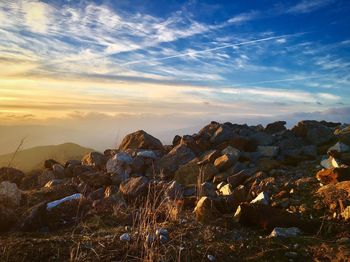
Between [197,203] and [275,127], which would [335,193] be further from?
[275,127]

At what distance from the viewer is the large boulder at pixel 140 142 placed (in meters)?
16.2

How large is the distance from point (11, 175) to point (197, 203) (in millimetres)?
8204

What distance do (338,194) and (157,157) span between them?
7771mm

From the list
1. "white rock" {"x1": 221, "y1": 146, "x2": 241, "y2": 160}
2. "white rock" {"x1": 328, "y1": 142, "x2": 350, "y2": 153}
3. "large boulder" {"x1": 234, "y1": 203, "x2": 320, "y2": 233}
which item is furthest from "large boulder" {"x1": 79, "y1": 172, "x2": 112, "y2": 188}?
"white rock" {"x1": 328, "y1": 142, "x2": 350, "y2": 153}

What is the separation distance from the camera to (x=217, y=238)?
6559 millimetres

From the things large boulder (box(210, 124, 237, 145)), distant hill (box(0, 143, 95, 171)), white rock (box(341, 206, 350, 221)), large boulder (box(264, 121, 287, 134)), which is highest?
large boulder (box(264, 121, 287, 134))

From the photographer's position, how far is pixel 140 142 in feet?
53.4

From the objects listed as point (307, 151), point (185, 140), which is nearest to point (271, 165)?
point (307, 151)

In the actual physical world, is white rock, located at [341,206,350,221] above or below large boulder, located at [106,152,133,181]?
above

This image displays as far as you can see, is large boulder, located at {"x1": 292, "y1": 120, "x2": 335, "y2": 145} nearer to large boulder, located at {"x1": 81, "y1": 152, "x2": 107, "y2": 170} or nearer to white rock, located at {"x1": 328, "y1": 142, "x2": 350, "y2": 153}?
white rock, located at {"x1": 328, "y1": 142, "x2": 350, "y2": 153}

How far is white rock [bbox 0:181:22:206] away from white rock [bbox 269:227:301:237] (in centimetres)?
658

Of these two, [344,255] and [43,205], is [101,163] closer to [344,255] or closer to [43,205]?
[43,205]

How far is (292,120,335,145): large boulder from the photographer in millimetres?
15383

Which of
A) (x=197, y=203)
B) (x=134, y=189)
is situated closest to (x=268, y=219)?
(x=197, y=203)
